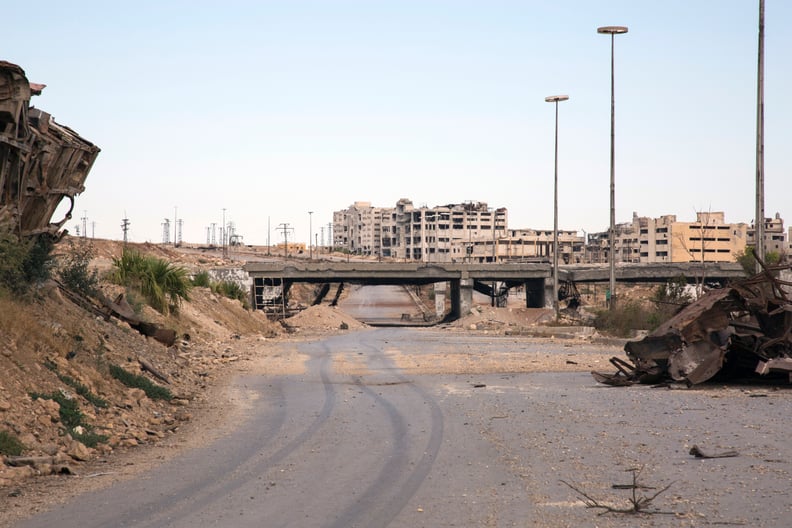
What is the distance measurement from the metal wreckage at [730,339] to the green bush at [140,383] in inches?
381

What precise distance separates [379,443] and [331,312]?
55.1 meters

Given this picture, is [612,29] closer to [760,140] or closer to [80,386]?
[760,140]

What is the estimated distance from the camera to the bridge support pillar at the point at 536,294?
81.6 m

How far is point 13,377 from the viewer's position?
42.6 ft

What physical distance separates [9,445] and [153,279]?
82.0 ft

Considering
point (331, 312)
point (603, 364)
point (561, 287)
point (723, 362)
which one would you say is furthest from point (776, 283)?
point (561, 287)

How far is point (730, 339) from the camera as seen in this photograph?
1814cm

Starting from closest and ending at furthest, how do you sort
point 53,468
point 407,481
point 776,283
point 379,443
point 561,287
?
Answer: point 407,481
point 53,468
point 379,443
point 776,283
point 561,287

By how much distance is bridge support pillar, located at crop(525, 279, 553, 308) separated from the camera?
268ft

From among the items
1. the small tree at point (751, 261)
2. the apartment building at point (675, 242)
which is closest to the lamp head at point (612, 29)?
the small tree at point (751, 261)

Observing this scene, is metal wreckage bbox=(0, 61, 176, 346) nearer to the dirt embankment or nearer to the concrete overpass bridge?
the dirt embankment

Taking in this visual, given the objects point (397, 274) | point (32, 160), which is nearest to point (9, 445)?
point (32, 160)

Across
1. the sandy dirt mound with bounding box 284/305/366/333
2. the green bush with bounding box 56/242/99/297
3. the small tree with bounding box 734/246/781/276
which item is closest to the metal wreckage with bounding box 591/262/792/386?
the green bush with bounding box 56/242/99/297

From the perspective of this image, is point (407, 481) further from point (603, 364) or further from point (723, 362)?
point (603, 364)
